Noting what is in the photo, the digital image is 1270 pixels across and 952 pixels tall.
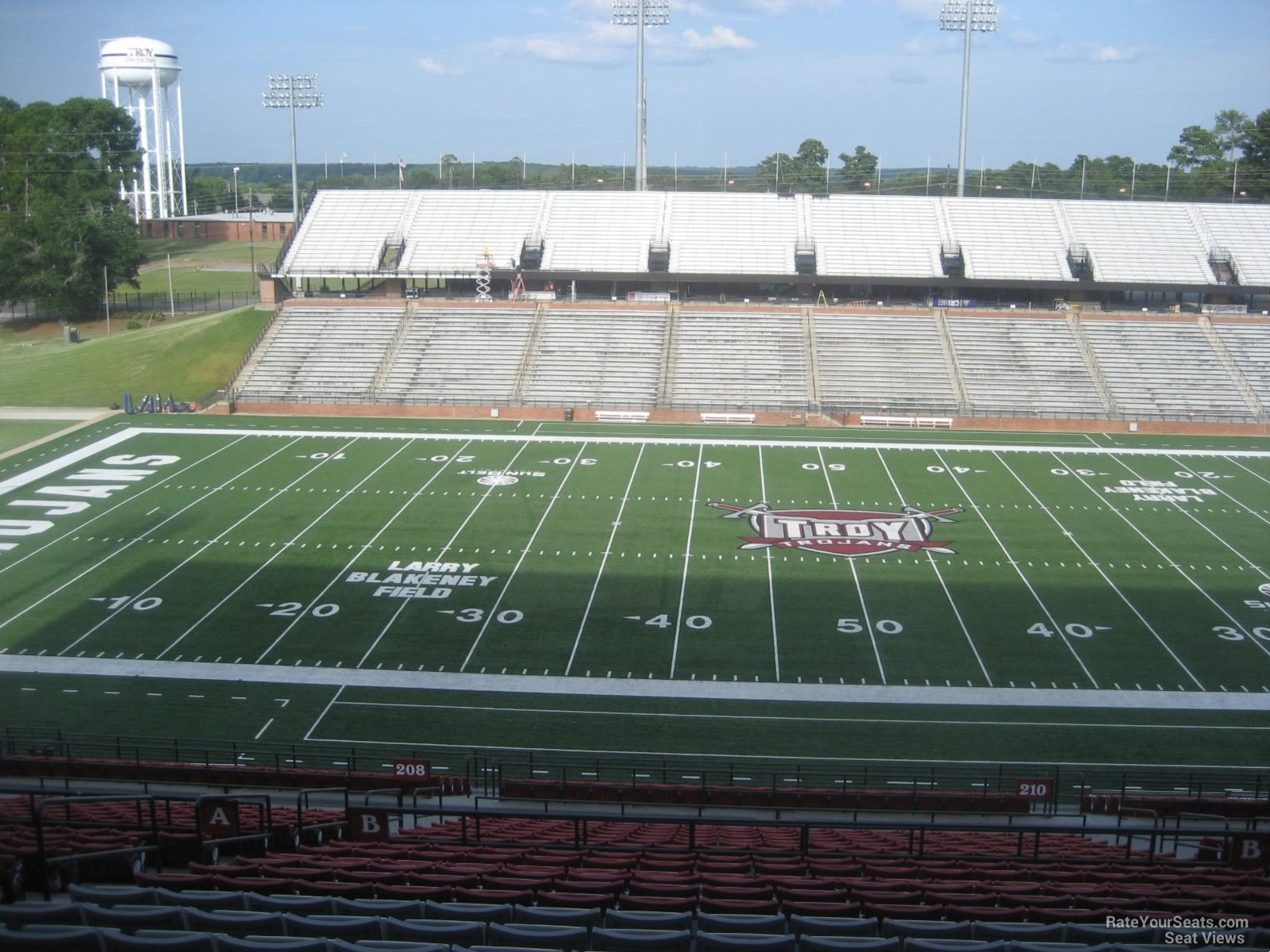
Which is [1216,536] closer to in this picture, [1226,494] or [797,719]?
[1226,494]

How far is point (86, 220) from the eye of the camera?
53844 mm

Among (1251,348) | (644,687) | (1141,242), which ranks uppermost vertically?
(1141,242)

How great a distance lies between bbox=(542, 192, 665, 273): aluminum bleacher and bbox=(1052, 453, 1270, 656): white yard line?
2283 centimetres

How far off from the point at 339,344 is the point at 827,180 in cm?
3220

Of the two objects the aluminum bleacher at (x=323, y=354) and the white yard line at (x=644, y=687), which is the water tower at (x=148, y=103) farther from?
the white yard line at (x=644, y=687)

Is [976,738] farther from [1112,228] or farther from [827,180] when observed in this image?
[827,180]

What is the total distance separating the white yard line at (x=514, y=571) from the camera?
2227 cm

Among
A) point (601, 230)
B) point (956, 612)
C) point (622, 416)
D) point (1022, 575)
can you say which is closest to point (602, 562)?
point (956, 612)

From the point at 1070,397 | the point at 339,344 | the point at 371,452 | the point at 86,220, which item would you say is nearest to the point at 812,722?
the point at 371,452

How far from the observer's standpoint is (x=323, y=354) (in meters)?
46.0

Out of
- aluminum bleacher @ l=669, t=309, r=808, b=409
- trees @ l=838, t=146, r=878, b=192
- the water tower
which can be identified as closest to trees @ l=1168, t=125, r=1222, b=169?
trees @ l=838, t=146, r=878, b=192

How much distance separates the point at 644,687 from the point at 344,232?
3919cm

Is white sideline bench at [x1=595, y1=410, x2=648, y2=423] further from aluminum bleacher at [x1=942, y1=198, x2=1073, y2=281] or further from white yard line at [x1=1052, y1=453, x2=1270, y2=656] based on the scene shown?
aluminum bleacher at [x1=942, y1=198, x2=1073, y2=281]

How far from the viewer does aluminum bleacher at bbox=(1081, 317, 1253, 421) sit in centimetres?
4147
